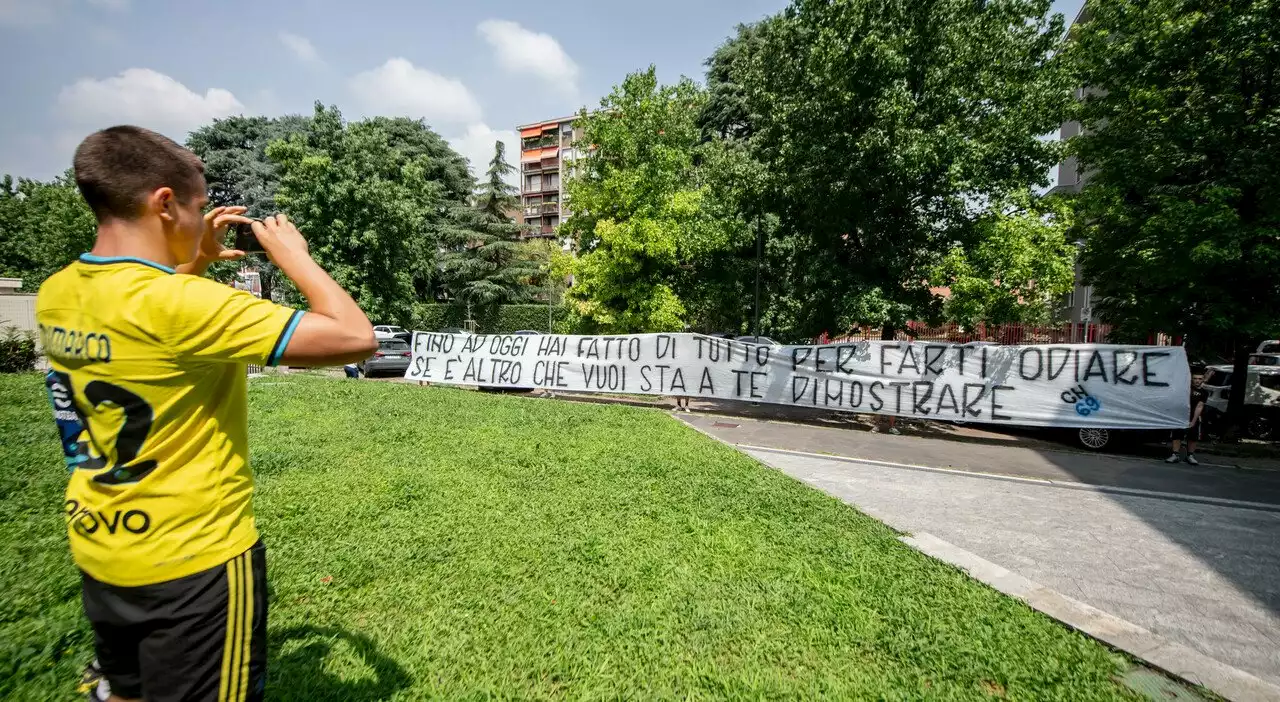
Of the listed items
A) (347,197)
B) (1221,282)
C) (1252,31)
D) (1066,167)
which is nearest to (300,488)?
(1221,282)

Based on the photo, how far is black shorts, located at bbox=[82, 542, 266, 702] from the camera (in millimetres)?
1516

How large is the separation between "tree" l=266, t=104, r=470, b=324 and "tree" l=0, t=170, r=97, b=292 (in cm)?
1157

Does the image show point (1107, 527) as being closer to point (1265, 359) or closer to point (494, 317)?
point (1265, 359)

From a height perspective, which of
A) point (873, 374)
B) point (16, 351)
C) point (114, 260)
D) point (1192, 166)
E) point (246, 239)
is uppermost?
point (1192, 166)

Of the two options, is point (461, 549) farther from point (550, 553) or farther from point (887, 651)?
point (887, 651)

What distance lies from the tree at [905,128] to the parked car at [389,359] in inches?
586

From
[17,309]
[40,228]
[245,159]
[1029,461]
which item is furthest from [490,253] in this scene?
[1029,461]

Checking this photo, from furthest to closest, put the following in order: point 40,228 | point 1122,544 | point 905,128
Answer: point 40,228
point 905,128
point 1122,544

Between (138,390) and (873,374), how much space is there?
13.2 metres

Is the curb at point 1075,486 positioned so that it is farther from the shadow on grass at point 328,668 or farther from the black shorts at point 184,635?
the black shorts at point 184,635

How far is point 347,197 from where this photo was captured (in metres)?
27.7

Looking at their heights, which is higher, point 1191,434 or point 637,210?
point 637,210

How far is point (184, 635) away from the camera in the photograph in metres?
1.53

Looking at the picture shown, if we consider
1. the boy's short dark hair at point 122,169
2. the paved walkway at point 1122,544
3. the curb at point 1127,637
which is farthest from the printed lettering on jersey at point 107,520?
the paved walkway at point 1122,544
